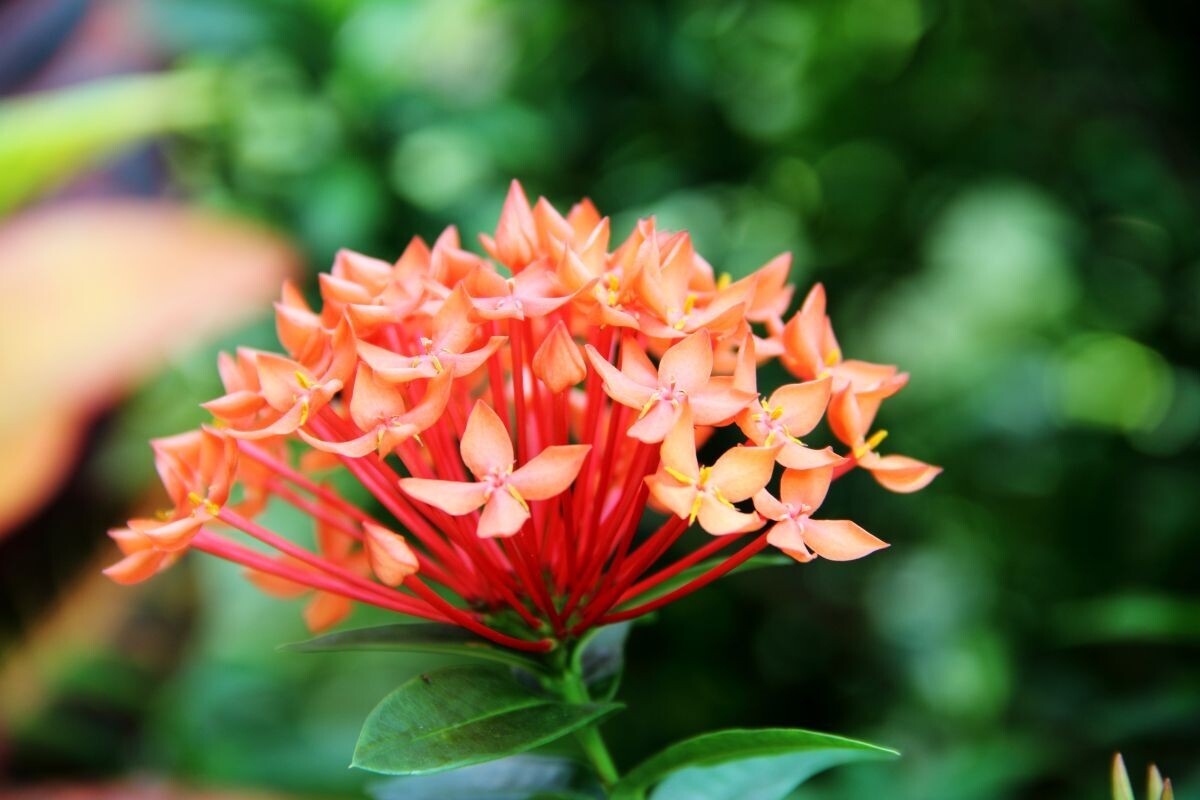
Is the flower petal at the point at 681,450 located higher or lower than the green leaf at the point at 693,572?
higher

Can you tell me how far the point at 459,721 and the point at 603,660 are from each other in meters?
0.14

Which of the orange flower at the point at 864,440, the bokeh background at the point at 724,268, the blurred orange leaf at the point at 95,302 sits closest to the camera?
the orange flower at the point at 864,440

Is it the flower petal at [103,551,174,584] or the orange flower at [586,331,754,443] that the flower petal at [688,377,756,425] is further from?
the flower petal at [103,551,174,584]

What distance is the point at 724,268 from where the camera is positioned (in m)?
1.49

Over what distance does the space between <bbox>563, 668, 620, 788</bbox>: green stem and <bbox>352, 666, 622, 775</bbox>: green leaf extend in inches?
1.0

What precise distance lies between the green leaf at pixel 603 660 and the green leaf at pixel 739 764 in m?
0.06

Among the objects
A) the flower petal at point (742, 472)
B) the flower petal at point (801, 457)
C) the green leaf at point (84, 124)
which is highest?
the green leaf at point (84, 124)

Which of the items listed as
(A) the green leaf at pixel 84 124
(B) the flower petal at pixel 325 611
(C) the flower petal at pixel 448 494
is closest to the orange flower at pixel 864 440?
(C) the flower petal at pixel 448 494

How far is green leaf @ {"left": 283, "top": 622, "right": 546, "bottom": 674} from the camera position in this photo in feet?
1.82

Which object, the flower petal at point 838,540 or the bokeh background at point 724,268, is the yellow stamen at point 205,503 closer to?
the flower petal at point 838,540

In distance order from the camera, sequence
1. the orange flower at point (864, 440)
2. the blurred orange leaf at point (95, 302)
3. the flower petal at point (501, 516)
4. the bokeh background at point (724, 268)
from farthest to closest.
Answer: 1. the blurred orange leaf at point (95, 302)
2. the bokeh background at point (724, 268)
3. the orange flower at point (864, 440)
4. the flower petal at point (501, 516)

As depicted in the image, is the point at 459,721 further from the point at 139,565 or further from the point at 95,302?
the point at 95,302

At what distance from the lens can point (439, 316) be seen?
549 mm

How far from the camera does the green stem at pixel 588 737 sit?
1.94ft
